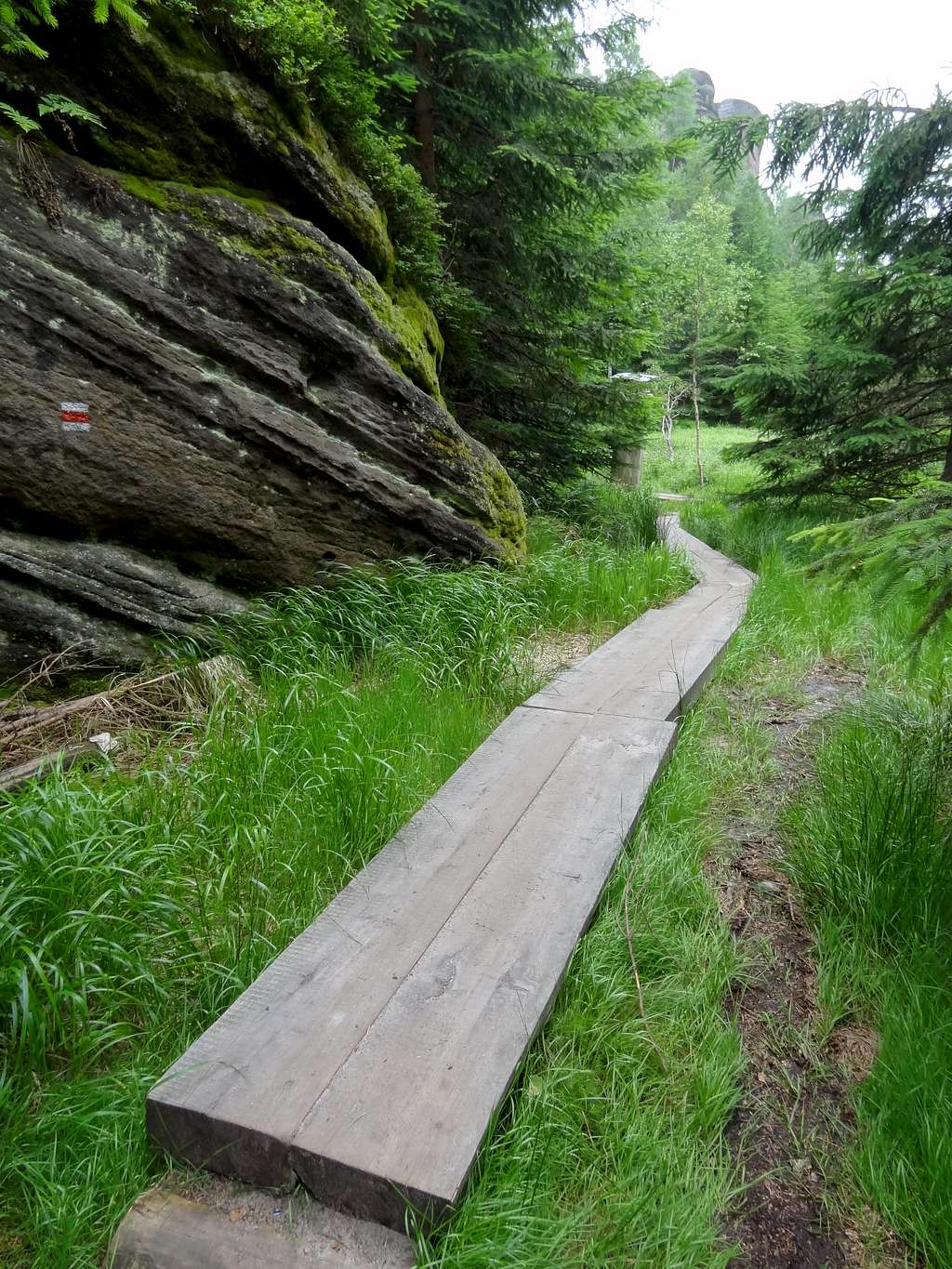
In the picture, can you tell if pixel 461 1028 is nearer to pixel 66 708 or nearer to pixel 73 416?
pixel 66 708

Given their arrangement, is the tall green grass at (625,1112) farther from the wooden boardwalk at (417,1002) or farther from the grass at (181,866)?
the grass at (181,866)

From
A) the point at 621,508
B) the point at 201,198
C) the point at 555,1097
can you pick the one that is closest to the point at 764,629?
the point at 621,508

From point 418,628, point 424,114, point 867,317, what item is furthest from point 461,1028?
point 867,317

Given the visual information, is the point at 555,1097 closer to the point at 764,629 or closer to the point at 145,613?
the point at 145,613

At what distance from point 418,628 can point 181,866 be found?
2.34m

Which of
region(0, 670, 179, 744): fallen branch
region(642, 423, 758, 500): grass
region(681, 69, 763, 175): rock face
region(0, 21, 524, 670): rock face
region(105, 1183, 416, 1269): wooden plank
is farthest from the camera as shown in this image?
region(681, 69, 763, 175): rock face

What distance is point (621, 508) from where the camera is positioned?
28.5 feet

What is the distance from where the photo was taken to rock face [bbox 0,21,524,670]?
11.3 feet

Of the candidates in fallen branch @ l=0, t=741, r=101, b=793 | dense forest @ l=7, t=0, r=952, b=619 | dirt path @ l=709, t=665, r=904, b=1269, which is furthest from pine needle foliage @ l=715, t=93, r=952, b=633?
fallen branch @ l=0, t=741, r=101, b=793

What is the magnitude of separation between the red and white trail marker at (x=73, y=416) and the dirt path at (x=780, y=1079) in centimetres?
361

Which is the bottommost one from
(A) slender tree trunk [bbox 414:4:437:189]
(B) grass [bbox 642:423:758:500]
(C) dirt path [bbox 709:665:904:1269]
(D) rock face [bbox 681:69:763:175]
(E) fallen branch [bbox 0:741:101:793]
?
(C) dirt path [bbox 709:665:904:1269]

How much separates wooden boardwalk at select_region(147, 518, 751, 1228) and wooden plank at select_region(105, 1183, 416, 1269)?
4 centimetres

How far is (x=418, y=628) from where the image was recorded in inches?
170

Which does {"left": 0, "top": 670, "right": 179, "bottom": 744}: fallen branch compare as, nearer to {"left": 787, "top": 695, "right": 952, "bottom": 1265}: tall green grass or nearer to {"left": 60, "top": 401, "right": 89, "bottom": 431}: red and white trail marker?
{"left": 60, "top": 401, "right": 89, "bottom": 431}: red and white trail marker
